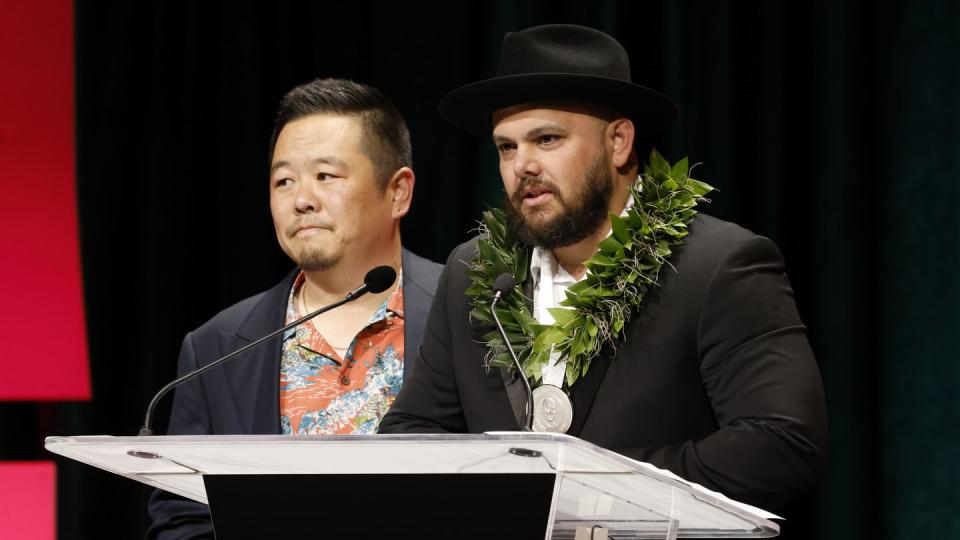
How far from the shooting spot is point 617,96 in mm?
2596

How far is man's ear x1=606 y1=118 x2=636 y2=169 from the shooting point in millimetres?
2660

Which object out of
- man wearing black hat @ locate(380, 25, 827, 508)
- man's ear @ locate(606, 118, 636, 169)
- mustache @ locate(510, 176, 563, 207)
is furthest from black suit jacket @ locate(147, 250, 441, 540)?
man's ear @ locate(606, 118, 636, 169)

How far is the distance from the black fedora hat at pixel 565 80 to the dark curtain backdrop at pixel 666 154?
0.76m

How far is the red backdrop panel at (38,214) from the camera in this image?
3682 mm

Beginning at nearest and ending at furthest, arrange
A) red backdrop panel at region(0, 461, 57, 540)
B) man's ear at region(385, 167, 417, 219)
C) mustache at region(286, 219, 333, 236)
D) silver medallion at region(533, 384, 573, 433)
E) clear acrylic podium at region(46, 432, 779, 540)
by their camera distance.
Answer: clear acrylic podium at region(46, 432, 779, 540)
silver medallion at region(533, 384, 573, 433)
mustache at region(286, 219, 333, 236)
man's ear at region(385, 167, 417, 219)
red backdrop panel at region(0, 461, 57, 540)

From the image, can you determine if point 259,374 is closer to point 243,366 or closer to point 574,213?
point 243,366

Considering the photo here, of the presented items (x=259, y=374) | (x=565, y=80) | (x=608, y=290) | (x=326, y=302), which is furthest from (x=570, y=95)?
(x=259, y=374)

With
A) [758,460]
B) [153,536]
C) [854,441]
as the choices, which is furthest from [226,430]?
[854,441]

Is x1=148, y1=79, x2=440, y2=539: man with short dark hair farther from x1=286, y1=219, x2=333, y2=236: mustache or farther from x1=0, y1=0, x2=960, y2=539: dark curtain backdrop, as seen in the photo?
x1=0, y1=0, x2=960, y2=539: dark curtain backdrop

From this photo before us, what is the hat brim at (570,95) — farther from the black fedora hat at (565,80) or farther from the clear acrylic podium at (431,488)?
the clear acrylic podium at (431,488)

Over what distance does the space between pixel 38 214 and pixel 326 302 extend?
45.4 inches

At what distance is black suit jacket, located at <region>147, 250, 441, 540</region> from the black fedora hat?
23.5 inches

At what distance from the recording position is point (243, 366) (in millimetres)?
3072

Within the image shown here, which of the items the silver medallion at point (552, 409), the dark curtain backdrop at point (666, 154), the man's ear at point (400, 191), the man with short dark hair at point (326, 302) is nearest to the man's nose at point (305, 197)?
the man with short dark hair at point (326, 302)
